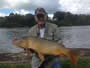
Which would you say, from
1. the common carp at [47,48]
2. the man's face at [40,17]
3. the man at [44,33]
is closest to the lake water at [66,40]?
the man at [44,33]

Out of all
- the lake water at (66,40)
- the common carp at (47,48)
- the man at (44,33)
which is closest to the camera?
the common carp at (47,48)

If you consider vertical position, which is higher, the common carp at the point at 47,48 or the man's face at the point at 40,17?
the man's face at the point at 40,17

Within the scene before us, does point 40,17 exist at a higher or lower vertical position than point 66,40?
higher

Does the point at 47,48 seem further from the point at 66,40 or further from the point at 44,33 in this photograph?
the point at 66,40

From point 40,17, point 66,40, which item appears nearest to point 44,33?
point 40,17

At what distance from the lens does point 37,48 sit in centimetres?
369

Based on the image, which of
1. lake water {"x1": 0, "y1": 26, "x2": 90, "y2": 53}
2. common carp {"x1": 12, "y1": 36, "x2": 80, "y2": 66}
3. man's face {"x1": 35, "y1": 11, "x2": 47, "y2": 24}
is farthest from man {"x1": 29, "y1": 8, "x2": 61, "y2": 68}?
common carp {"x1": 12, "y1": 36, "x2": 80, "y2": 66}

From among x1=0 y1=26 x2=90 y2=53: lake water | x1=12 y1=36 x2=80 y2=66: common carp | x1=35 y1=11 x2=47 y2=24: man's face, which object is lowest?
x1=0 y1=26 x2=90 y2=53: lake water

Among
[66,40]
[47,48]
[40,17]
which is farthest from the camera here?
[66,40]

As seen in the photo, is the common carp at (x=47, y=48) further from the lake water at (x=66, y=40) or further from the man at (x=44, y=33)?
the lake water at (x=66, y=40)

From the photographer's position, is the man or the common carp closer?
the common carp

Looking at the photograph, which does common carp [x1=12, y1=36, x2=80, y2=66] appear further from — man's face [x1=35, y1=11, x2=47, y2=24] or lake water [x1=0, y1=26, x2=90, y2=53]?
lake water [x1=0, y1=26, x2=90, y2=53]

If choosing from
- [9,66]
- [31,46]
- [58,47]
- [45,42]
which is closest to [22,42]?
[31,46]

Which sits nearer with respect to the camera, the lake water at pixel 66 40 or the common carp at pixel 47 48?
the common carp at pixel 47 48
